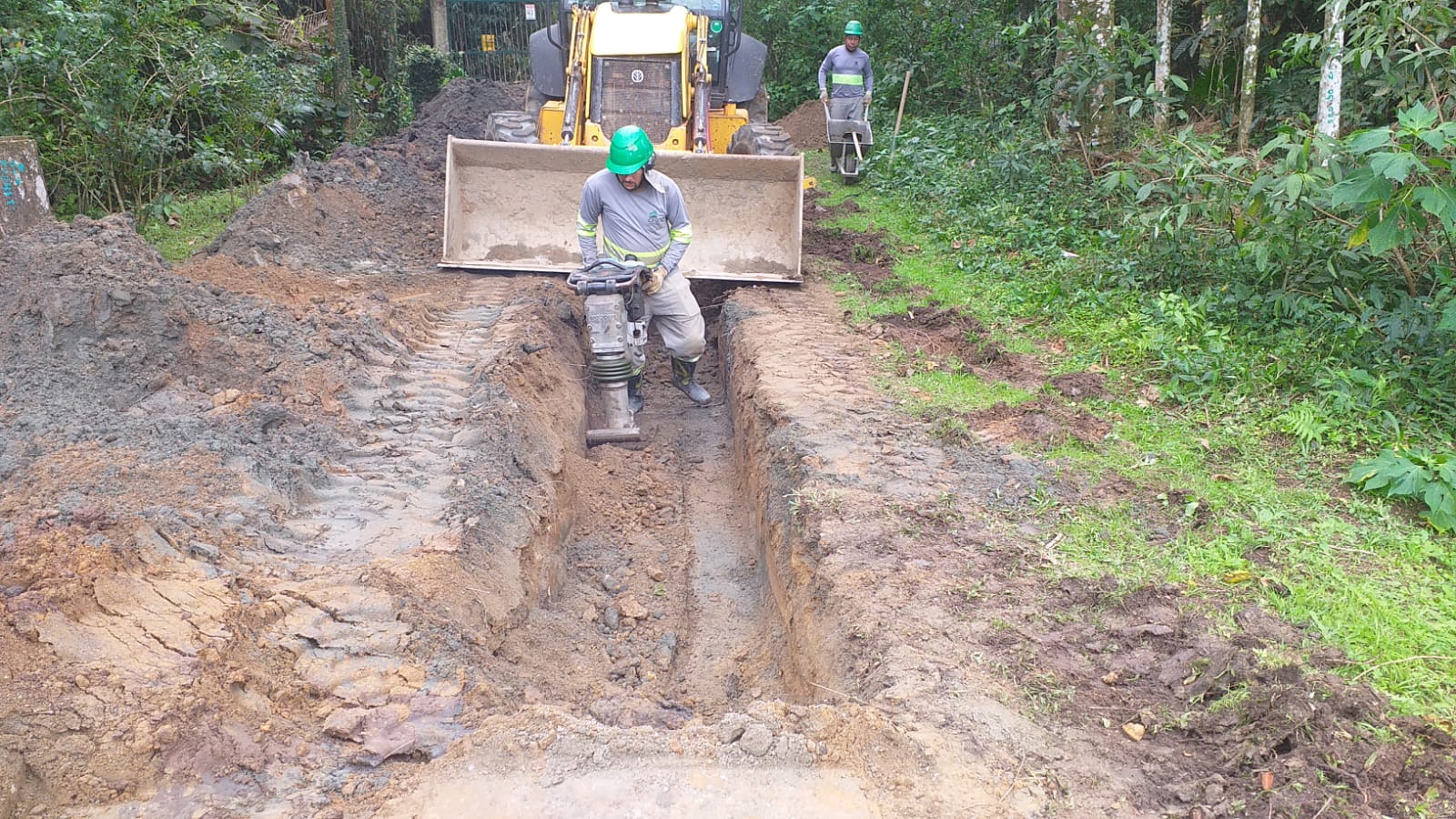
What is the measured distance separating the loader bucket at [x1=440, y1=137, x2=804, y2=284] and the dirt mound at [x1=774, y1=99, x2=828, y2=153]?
865cm

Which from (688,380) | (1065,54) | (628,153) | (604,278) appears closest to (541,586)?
(604,278)

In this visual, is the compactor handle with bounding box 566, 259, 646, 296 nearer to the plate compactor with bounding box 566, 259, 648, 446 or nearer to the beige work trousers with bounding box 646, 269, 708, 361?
the plate compactor with bounding box 566, 259, 648, 446

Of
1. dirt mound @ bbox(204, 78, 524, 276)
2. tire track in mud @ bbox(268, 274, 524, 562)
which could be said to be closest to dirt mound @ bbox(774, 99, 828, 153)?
dirt mound @ bbox(204, 78, 524, 276)

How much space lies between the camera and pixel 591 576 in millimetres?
6074

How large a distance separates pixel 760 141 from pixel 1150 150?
4.30 metres

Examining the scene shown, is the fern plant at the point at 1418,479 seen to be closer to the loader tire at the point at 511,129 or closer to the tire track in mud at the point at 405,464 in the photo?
the tire track in mud at the point at 405,464

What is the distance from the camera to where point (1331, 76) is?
7.30 metres

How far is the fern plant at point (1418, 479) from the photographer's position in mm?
4617

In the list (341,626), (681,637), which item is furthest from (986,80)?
(341,626)

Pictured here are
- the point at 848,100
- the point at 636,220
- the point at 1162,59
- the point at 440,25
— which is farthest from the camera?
the point at 440,25

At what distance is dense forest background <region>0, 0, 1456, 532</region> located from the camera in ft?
18.8

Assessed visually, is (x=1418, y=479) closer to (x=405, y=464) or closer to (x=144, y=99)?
(x=405, y=464)

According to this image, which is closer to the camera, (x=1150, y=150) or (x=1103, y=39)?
(x=1150, y=150)

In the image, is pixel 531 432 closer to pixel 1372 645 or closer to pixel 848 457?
pixel 848 457
